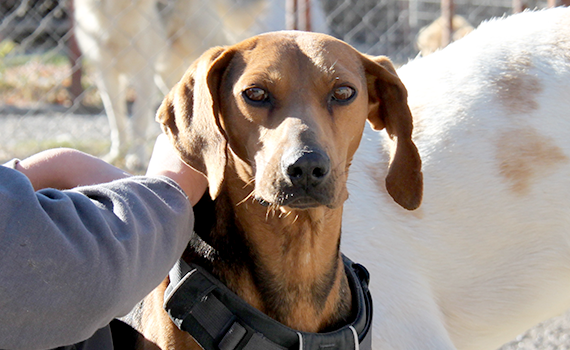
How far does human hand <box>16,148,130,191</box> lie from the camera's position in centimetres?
152

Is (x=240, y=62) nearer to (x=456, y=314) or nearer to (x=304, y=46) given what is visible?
(x=304, y=46)

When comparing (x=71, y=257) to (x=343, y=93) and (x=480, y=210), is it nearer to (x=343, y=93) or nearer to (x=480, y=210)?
(x=343, y=93)

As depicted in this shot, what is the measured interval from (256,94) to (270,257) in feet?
1.26

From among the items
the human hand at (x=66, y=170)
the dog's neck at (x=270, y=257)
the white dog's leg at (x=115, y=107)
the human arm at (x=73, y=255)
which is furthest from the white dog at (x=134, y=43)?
the human arm at (x=73, y=255)

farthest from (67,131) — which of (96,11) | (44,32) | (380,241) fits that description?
(380,241)

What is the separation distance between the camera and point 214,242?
1539 mm

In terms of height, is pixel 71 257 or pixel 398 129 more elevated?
pixel 71 257

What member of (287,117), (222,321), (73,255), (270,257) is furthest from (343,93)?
(73,255)

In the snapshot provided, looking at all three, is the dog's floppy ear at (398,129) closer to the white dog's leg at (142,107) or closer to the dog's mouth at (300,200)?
the dog's mouth at (300,200)

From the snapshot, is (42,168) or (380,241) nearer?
(42,168)

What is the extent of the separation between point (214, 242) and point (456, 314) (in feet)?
2.88

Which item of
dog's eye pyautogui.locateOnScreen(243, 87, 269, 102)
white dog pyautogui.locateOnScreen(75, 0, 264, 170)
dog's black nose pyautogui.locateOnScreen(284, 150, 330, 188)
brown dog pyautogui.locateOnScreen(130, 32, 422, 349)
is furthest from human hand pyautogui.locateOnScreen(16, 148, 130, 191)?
white dog pyautogui.locateOnScreen(75, 0, 264, 170)

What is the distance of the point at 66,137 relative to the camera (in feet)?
19.4

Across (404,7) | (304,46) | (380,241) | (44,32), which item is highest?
(304,46)
